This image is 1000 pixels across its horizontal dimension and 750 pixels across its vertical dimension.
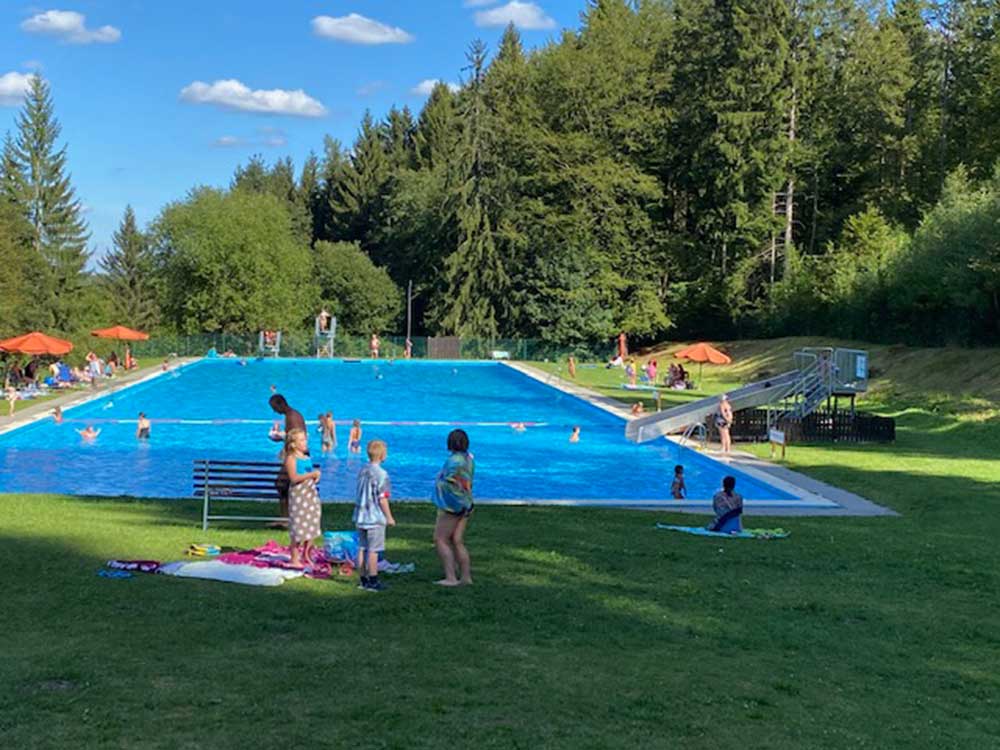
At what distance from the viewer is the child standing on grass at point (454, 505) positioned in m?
8.32

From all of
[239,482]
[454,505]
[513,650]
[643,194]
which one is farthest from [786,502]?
[643,194]

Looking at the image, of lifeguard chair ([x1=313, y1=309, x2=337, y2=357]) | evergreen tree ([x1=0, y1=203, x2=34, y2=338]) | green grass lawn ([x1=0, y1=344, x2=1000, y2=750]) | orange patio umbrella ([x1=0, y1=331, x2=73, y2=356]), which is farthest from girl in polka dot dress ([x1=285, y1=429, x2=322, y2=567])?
lifeguard chair ([x1=313, y1=309, x2=337, y2=357])

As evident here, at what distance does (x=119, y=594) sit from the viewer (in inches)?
304

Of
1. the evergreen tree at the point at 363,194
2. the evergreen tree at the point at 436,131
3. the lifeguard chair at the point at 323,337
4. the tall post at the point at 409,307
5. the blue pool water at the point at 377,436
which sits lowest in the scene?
the blue pool water at the point at 377,436

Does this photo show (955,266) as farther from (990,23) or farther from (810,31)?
(810,31)

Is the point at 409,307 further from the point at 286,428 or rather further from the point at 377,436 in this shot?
the point at 286,428

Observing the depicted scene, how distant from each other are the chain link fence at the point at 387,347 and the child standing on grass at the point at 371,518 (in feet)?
160

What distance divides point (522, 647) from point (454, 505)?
6.20ft

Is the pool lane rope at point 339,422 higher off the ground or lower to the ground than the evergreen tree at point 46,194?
lower

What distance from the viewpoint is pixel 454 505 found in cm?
832

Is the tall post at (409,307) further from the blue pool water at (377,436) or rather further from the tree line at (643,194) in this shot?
the blue pool water at (377,436)

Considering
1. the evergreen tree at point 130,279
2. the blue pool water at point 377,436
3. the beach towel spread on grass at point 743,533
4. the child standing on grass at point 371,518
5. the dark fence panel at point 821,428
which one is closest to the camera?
the child standing on grass at point 371,518

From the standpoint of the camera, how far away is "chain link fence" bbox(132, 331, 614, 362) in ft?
183

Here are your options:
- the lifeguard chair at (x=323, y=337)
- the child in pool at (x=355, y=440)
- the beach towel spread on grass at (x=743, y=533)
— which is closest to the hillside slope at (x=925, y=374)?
the child in pool at (x=355, y=440)
